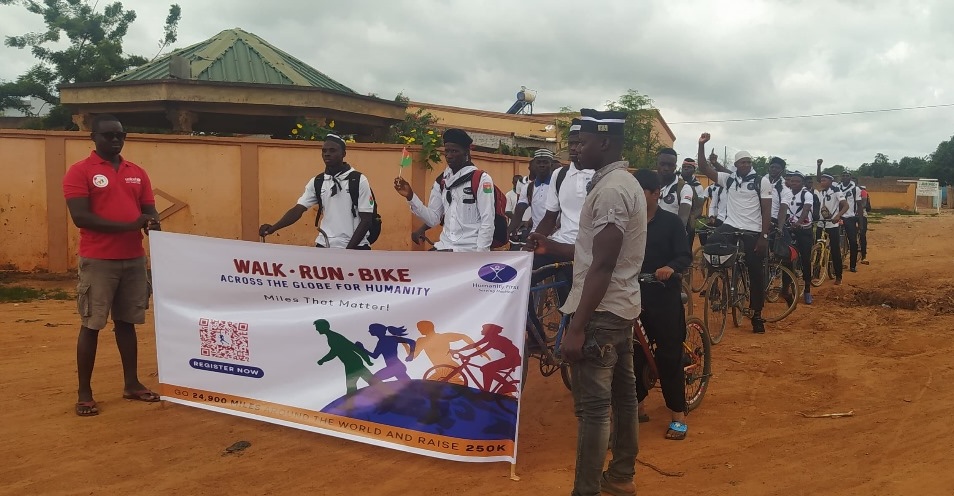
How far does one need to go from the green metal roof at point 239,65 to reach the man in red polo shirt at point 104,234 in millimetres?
8764

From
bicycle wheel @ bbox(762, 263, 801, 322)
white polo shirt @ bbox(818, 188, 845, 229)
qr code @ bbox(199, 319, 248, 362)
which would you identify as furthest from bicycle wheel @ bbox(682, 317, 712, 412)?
white polo shirt @ bbox(818, 188, 845, 229)

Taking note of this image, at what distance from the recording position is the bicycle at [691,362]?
15.3 feet

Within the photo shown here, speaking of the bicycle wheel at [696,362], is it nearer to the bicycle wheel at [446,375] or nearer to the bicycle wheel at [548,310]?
the bicycle wheel at [548,310]

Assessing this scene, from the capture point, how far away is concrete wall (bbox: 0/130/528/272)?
35.3 ft

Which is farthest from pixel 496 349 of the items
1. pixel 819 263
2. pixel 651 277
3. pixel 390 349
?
pixel 819 263

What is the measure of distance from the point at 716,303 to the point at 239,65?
11292 millimetres

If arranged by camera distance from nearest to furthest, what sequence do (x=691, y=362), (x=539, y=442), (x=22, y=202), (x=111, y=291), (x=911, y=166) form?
1. (x=539, y=442)
2. (x=111, y=291)
3. (x=691, y=362)
4. (x=22, y=202)
5. (x=911, y=166)

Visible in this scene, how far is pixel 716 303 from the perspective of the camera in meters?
7.65

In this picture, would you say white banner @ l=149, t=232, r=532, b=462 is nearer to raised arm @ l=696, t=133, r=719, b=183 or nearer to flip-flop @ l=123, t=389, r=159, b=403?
flip-flop @ l=123, t=389, r=159, b=403

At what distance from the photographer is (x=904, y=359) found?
6816 mm

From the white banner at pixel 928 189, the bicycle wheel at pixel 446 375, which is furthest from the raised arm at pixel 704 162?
the white banner at pixel 928 189

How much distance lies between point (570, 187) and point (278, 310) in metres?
2.42

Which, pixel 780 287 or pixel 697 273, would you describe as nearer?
pixel 780 287

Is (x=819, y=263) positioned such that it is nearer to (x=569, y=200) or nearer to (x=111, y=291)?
(x=569, y=200)
